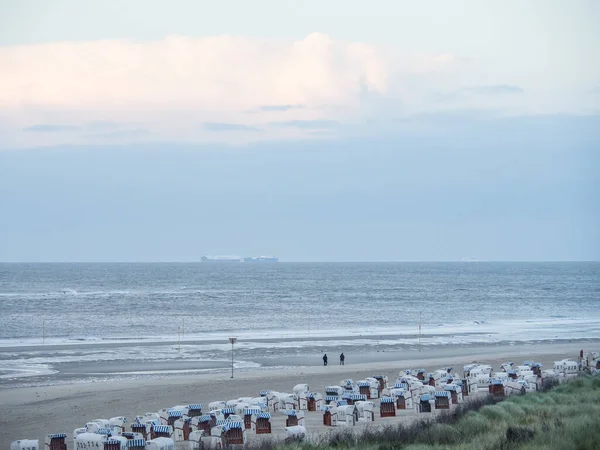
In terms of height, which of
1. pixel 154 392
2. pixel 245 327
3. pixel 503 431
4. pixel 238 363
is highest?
pixel 503 431

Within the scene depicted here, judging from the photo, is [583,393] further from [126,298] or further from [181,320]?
[126,298]

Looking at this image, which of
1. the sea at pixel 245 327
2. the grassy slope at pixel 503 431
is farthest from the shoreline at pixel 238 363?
the grassy slope at pixel 503 431

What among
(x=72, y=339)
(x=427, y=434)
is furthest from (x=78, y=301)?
(x=427, y=434)

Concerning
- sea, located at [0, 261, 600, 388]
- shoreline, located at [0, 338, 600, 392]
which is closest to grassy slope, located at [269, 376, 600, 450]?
shoreline, located at [0, 338, 600, 392]

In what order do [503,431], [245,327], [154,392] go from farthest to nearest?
[245,327] → [154,392] → [503,431]

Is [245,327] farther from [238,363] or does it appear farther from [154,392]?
[154,392]

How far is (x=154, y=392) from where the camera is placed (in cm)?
2519

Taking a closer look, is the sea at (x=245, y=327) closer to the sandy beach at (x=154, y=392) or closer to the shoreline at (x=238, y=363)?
the shoreline at (x=238, y=363)

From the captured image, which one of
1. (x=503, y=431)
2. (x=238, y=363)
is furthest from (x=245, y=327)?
(x=503, y=431)

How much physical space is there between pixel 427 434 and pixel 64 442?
7.91 metres

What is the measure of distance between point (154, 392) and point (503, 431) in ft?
49.3

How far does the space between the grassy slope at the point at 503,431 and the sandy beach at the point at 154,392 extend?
4306 millimetres

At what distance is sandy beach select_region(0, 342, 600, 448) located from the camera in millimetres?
20344

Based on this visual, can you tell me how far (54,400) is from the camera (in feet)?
78.6
